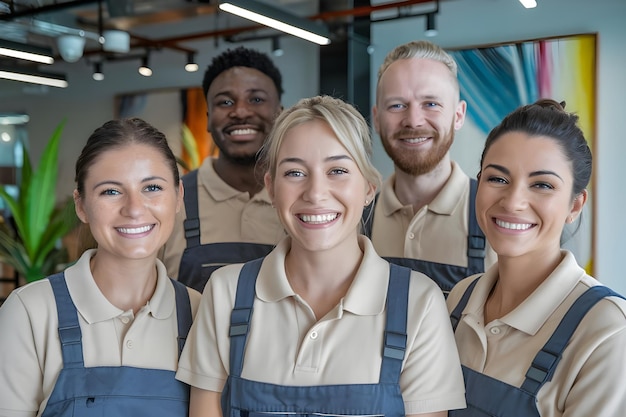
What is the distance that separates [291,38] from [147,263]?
17.0 feet

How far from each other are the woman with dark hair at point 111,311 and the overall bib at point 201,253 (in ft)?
1.50

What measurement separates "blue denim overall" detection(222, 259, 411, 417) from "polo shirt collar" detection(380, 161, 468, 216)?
822 millimetres

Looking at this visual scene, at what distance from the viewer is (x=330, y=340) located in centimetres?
177

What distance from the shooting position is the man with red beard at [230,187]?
2.65 meters

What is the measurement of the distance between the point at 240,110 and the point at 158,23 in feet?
17.4

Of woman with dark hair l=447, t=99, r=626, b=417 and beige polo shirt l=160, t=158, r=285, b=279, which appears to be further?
beige polo shirt l=160, t=158, r=285, b=279

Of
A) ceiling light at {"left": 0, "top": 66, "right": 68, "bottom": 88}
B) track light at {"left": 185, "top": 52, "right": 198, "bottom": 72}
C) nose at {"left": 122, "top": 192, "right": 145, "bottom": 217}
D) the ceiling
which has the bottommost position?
nose at {"left": 122, "top": 192, "right": 145, "bottom": 217}

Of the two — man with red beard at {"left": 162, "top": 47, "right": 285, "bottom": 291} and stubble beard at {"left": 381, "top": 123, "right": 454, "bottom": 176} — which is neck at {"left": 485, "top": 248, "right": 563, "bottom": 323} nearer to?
stubble beard at {"left": 381, "top": 123, "right": 454, "bottom": 176}

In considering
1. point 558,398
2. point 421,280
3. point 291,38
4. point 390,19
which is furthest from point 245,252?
point 291,38

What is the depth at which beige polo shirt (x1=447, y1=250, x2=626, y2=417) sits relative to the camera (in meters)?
1.52

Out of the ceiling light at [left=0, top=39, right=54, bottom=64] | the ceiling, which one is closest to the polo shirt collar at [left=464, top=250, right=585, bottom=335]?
the ceiling light at [left=0, top=39, right=54, bottom=64]

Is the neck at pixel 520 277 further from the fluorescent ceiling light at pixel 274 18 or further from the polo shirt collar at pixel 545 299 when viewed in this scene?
Result: the fluorescent ceiling light at pixel 274 18

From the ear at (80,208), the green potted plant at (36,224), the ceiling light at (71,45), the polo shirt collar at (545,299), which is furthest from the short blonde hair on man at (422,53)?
the green potted plant at (36,224)

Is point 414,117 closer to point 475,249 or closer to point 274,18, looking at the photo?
point 475,249
